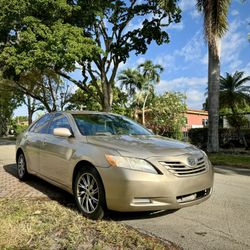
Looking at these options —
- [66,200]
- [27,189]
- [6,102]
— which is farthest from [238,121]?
[6,102]

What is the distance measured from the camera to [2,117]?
5347cm

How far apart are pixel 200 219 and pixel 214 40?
12066mm

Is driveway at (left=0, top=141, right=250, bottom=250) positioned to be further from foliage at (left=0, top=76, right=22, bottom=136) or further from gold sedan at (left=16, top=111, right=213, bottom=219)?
foliage at (left=0, top=76, right=22, bottom=136)

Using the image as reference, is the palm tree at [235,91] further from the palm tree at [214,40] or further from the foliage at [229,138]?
the palm tree at [214,40]

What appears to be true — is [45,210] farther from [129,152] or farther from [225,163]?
[225,163]

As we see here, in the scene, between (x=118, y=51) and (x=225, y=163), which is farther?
(x=118, y=51)

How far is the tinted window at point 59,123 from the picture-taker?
6.14 m

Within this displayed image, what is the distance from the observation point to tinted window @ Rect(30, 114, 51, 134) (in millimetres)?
6957

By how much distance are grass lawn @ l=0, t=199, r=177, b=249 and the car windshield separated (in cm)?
133

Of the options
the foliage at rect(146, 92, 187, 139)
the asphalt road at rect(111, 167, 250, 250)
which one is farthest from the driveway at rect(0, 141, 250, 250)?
the foliage at rect(146, 92, 187, 139)

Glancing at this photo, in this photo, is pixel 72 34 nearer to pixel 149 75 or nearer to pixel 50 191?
pixel 50 191

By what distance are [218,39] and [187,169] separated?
12.6 metres

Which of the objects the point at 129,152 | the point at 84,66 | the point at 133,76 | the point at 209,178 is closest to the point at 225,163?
the point at 209,178

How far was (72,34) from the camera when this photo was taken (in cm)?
1891
